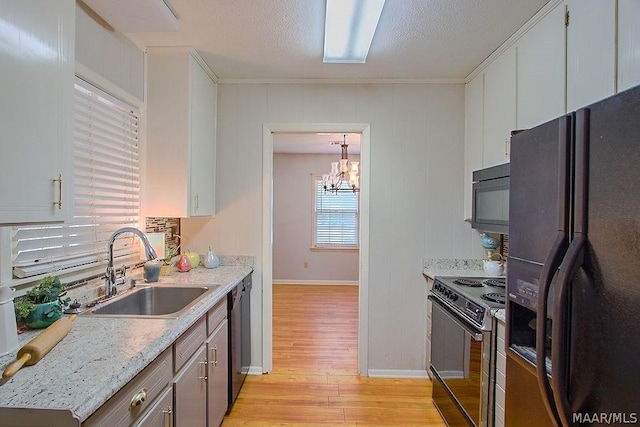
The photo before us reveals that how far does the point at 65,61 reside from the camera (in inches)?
47.2

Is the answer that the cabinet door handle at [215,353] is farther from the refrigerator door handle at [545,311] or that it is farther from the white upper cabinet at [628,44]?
the white upper cabinet at [628,44]

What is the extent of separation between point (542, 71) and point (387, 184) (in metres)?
1.29

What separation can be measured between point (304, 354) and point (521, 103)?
2.71 metres

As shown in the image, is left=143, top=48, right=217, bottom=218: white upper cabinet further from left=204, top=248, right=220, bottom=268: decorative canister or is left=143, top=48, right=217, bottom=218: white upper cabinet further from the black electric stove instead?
the black electric stove

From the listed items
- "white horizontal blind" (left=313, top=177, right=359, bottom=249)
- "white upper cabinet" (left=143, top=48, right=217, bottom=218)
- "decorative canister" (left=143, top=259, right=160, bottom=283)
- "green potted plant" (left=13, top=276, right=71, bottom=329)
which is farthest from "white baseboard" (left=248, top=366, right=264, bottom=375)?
"white horizontal blind" (left=313, top=177, right=359, bottom=249)

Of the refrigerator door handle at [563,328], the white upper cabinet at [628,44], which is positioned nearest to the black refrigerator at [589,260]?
the refrigerator door handle at [563,328]

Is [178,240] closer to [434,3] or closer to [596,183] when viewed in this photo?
[434,3]

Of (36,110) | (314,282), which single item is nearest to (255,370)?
(36,110)

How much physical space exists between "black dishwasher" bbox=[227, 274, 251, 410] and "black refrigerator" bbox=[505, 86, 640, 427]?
5.77 feet

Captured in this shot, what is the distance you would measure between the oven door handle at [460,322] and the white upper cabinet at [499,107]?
1020 millimetres

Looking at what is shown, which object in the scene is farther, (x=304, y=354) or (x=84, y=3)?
(x=304, y=354)

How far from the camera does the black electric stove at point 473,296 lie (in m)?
1.70

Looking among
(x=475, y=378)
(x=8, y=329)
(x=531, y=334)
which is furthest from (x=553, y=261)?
(x=8, y=329)

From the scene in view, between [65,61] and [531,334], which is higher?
[65,61]
